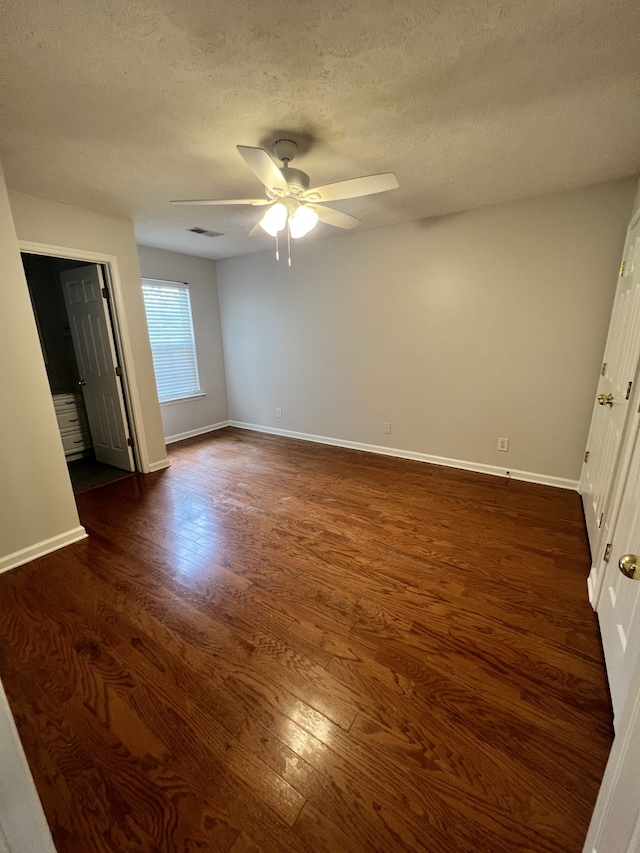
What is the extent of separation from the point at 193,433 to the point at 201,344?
127cm

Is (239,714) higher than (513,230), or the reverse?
(513,230)

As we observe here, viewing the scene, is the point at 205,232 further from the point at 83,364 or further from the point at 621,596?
the point at 621,596

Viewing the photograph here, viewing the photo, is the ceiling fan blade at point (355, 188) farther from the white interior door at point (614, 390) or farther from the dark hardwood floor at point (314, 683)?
the dark hardwood floor at point (314, 683)

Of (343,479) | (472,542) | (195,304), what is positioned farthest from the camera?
(195,304)

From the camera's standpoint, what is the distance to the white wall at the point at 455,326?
270cm

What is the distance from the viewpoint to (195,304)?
4672 millimetres

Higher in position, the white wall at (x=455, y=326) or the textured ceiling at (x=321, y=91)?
the textured ceiling at (x=321, y=91)

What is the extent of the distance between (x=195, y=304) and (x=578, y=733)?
16.8 feet

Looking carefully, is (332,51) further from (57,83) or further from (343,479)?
(343,479)

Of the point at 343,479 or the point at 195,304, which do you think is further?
the point at 195,304

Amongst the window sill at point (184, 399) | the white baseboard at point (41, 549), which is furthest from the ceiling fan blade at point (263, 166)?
the window sill at point (184, 399)

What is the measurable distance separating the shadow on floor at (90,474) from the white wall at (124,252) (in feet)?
1.14

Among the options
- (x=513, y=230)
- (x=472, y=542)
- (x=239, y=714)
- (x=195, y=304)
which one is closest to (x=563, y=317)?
(x=513, y=230)

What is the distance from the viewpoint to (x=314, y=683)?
143cm
